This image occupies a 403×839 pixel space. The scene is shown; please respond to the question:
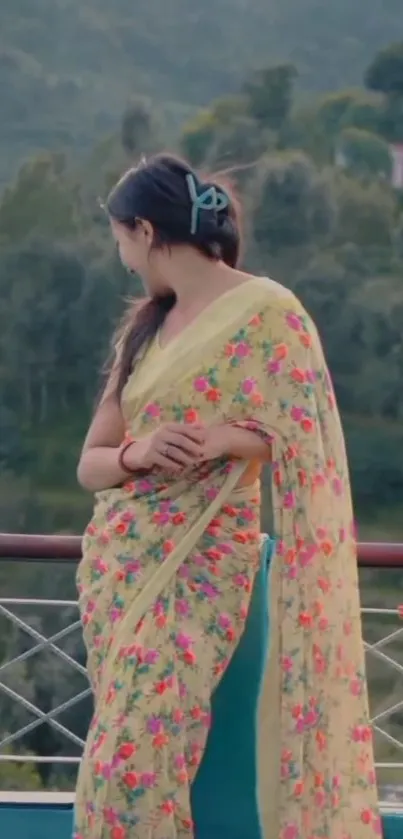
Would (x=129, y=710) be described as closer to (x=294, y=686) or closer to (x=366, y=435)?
(x=294, y=686)

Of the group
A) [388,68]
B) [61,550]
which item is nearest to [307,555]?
[61,550]

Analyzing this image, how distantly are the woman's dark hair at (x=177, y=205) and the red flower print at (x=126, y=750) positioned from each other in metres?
0.58

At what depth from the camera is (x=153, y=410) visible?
1.54m

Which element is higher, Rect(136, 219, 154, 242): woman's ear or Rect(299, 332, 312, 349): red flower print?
Rect(136, 219, 154, 242): woman's ear

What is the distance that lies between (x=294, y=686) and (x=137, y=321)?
1.62 feet

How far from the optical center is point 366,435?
14.5 meters

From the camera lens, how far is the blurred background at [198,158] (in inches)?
573

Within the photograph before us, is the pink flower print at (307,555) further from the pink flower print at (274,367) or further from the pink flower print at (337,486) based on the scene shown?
the pink flower print at (274,367)

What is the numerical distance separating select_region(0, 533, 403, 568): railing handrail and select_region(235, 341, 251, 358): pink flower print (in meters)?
0.60

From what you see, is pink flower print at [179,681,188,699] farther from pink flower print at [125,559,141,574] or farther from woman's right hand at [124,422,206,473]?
woman's right hand at [124,422,206,473]

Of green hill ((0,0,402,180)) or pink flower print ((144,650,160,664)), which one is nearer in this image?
pink flower print ((144,650,160,664))

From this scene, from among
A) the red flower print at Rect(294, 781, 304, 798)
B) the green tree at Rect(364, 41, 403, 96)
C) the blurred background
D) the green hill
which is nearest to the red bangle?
the red flower print at Rect(294, 781, 304, 798)

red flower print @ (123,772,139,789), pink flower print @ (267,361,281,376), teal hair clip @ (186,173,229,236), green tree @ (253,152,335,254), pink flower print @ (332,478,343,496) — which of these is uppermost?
green tree @ (253,152,335,254)

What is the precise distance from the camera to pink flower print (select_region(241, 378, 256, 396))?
1.51 metres
